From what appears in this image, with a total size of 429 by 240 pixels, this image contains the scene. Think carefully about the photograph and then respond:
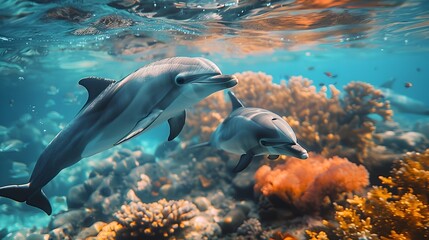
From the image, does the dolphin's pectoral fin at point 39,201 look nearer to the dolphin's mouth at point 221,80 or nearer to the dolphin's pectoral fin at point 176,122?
the dolphin's pectoral fin at point 176,122

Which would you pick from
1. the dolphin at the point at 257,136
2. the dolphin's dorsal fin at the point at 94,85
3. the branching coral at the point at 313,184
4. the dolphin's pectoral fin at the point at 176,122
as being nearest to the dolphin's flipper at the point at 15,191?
the dolphin's dorsal fin at the point at 94,85

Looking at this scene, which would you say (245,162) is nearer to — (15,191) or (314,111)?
(15,191)

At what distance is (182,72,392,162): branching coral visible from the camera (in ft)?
28.8

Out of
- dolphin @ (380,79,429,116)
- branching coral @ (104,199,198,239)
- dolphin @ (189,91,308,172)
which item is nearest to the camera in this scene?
dolphin @ (189,91,308,172)

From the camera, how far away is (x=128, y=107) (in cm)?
342

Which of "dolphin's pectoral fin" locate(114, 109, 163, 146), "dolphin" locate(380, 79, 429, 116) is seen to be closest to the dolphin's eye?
"dolphin's pectoral fin" locate(114, 109, 163, 146)

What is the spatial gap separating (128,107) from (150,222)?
10.3 feet

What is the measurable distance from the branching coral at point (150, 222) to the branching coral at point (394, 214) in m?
3.02

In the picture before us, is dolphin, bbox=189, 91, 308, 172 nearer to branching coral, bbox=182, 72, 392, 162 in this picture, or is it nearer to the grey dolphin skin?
the grey dolphin skin

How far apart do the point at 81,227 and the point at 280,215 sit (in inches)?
253

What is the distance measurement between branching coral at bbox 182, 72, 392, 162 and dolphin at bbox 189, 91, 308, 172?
194 inches

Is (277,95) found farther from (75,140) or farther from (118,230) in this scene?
(75,140)

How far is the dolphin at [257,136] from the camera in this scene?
132 inches

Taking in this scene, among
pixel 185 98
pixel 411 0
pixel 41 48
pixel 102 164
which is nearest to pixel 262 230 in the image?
pixel 185 98
